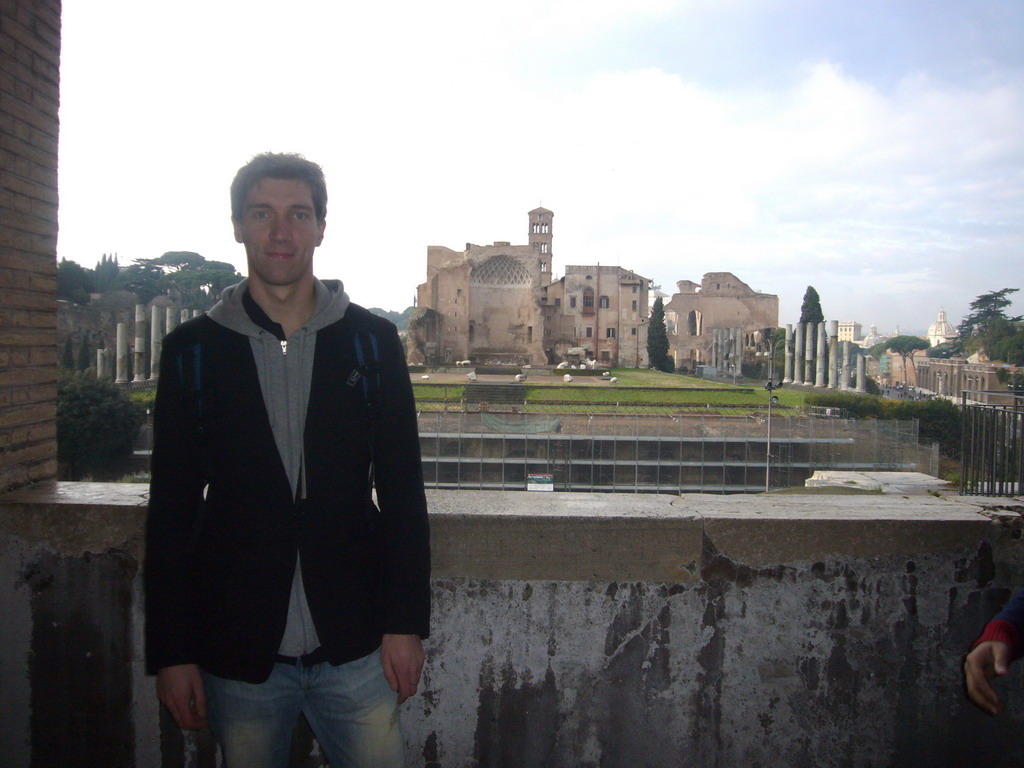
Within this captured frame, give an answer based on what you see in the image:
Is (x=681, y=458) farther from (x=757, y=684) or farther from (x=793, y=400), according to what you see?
(x=757, y=684)

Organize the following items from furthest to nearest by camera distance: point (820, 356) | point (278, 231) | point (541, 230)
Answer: point (541, 230) < point (820, 356) < point (278, 231)

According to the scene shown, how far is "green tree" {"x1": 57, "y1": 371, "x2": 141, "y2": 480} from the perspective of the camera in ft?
46.1

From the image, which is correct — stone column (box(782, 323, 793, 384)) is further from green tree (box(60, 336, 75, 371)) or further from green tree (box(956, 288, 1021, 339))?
green tree (box(60, 336, 75, 371))

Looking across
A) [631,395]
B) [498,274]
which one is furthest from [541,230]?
[631,395]

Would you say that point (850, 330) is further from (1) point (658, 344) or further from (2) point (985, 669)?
(2) point (985, 669)

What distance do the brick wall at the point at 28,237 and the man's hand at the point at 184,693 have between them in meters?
1.04

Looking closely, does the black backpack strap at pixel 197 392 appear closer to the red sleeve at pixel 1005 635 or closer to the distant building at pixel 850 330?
the red sleeve at pixel 1005 635

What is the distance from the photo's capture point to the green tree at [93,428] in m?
14.1

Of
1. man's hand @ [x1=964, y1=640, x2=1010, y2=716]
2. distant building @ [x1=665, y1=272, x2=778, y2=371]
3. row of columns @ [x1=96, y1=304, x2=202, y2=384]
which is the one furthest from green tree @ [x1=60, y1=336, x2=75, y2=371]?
distant building @ [x1=665, y1=272, x2=778, y2=371]

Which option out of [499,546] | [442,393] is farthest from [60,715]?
[442,393]

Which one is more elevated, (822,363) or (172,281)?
(172,281)

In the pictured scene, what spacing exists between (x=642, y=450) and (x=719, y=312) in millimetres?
41782

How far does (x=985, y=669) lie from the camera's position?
1.40 metres

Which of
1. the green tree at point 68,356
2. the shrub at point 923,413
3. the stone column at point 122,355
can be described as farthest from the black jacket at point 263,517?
the green tree at point 68,356
